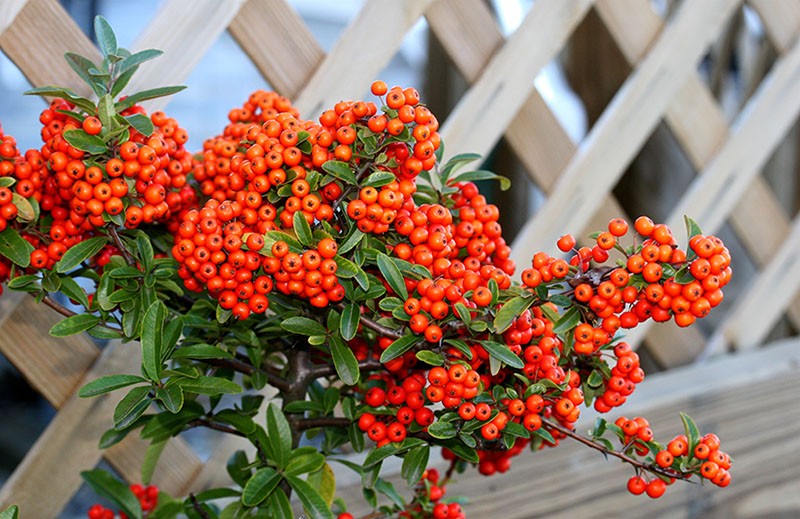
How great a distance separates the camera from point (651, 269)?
48 centimetres

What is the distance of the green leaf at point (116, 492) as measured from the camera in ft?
2.23

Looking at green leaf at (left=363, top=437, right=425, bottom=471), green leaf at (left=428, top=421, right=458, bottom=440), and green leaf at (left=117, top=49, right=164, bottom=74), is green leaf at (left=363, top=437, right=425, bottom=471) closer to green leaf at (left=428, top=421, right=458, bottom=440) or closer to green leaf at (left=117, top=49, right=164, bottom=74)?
green leaf at (left=428, top=421, right=458, bottom=440)

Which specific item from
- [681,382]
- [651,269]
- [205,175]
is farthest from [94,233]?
[681,382]

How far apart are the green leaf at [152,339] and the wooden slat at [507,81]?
0.50 m

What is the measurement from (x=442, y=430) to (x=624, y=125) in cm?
67

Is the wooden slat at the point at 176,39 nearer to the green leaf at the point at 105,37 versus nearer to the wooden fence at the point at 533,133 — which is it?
the wooden fence at the point at 533,133

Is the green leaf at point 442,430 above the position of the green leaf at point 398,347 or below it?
below

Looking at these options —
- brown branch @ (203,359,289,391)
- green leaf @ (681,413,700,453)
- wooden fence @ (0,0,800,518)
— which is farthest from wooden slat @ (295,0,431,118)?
green leaf @ (681,413,700,453)

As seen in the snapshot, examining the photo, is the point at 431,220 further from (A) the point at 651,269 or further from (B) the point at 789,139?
(B) the point at 789,139

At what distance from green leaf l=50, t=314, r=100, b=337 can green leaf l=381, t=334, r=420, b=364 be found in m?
0.20

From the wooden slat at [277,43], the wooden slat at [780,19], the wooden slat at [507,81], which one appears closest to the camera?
the wooden slat at [277,43]

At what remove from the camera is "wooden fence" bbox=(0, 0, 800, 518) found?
0.79 metres

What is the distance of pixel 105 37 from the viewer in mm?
576

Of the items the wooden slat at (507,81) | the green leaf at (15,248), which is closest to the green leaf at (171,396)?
the green leaf at (15,248)
